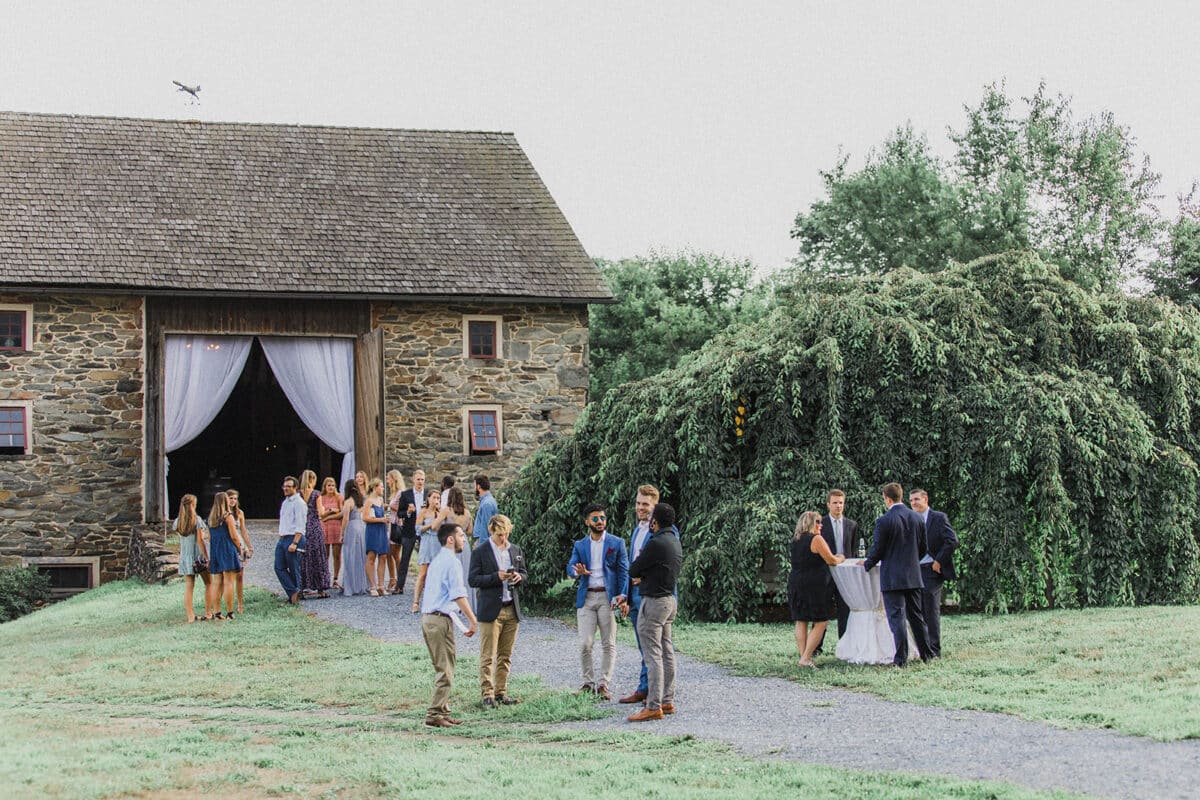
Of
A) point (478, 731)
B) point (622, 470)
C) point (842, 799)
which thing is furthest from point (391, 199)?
point (842, 799)

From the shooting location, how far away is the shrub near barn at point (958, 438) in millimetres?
16203

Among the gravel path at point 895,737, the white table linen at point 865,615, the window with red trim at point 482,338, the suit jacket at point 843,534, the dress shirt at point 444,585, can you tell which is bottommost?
the gravel path at point 895,737

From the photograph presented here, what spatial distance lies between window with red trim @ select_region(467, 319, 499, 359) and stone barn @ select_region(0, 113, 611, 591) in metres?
0.04

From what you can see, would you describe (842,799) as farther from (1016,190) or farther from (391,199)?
(1016,190)

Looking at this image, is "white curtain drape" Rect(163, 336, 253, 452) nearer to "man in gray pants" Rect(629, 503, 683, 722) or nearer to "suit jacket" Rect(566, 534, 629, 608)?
"suit jacket" Rect(566, 534, 629, 608)

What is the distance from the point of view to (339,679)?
13125 mm

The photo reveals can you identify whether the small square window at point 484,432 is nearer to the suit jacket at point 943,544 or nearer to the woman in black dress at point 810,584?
the woman in black dress at point 810,584

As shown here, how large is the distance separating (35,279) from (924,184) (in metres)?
24.1

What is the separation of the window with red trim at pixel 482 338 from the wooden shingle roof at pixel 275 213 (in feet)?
2.87

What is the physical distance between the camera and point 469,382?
27.1 metres

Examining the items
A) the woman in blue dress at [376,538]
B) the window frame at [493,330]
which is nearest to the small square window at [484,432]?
the window frame at [493,330]

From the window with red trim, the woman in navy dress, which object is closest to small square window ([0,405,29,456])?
the window with red trim

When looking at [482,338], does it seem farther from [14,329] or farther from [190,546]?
[190,546]

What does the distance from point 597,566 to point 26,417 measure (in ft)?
55.3
